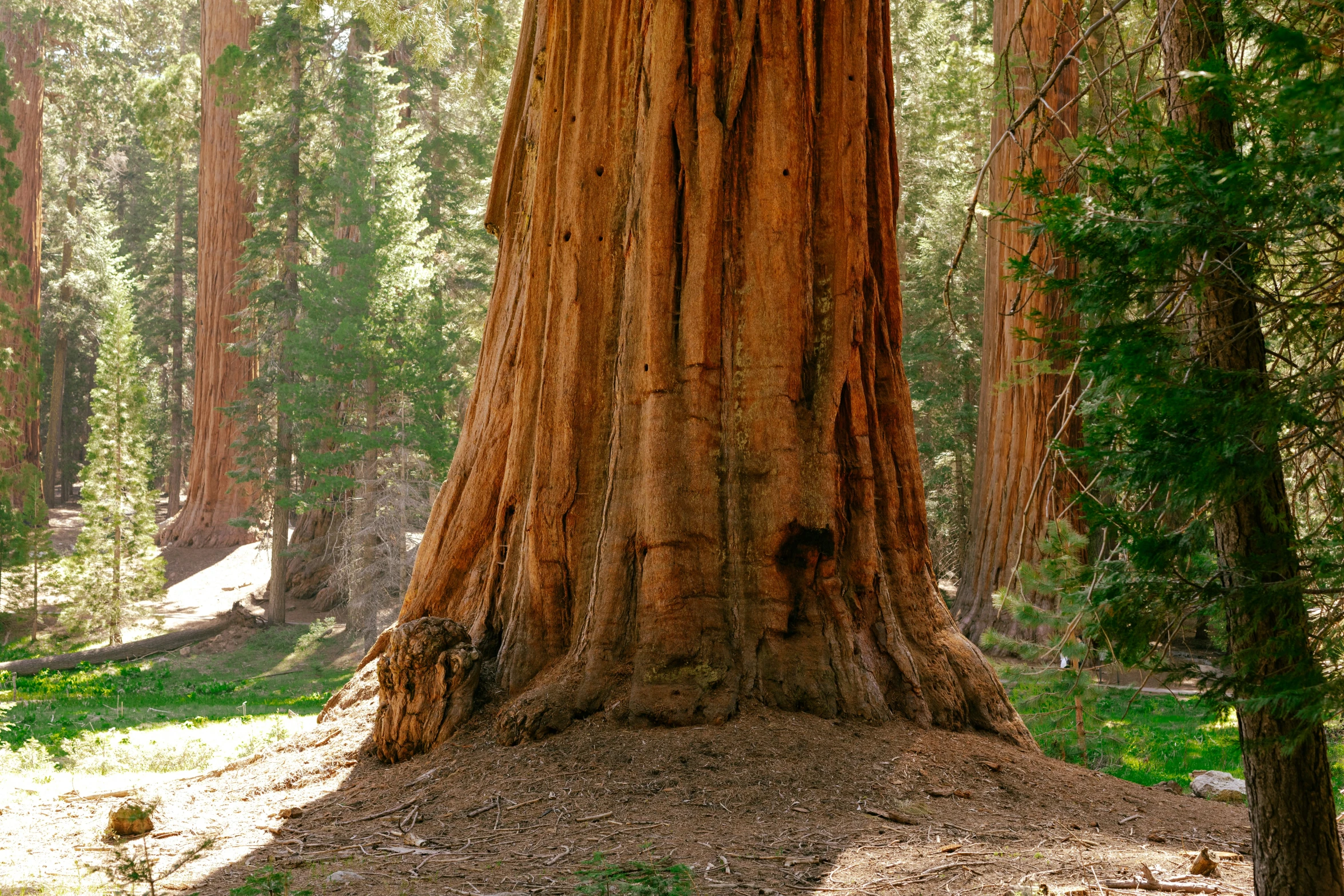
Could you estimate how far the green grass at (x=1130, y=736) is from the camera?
20.4 feet

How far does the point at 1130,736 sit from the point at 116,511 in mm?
18403

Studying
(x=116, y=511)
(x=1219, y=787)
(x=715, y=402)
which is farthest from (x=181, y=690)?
(x=1219, y=787)

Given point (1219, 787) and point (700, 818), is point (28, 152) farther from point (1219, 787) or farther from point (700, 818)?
point (1219, 787)

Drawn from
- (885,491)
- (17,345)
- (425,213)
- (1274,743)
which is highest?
(425,213)

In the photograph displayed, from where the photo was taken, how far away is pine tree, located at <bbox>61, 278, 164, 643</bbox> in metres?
19.4

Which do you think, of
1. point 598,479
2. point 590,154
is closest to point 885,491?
point 598,479

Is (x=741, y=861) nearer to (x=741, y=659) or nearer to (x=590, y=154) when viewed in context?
(x=741, y=659)

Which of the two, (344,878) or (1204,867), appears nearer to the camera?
(1204,867)

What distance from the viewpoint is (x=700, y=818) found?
4.18 metres

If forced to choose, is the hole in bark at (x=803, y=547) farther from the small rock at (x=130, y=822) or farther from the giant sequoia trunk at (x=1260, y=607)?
the small rock at (x=130, y=822)

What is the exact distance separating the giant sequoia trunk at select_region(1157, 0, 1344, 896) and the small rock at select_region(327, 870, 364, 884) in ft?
9.73

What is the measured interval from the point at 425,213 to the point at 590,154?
880 inches

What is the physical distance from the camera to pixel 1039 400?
11.8 meters

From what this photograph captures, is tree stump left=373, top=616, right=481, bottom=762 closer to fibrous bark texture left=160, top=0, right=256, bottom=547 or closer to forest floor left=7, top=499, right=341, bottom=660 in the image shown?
forest floor left=7, top=499, right=341, bottom=660
